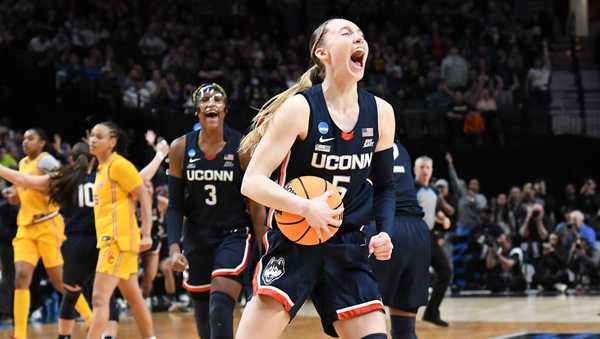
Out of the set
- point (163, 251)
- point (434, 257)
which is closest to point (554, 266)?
point (434, 257)

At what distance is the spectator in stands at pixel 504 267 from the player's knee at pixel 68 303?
8473mm

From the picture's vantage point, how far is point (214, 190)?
723cm

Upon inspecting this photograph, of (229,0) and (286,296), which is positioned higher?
(229,0)

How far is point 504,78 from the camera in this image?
66.6 ft

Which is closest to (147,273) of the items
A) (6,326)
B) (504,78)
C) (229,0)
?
(6,326)

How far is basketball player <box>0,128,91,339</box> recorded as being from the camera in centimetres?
977

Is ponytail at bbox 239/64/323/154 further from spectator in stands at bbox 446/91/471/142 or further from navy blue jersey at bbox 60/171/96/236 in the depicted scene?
spectator in stands at bbox 446/91/471/142

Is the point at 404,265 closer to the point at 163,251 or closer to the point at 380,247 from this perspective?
the point at 380,247

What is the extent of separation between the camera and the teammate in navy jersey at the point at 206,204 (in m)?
7.20

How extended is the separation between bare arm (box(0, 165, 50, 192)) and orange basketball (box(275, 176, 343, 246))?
502 cm

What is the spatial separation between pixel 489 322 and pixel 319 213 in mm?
7831

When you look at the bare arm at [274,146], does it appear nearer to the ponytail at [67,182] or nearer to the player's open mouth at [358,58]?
the player's open mouth at [358,58]

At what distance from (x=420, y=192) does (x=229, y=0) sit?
13.5 m

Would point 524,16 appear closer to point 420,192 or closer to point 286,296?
point 420,192
